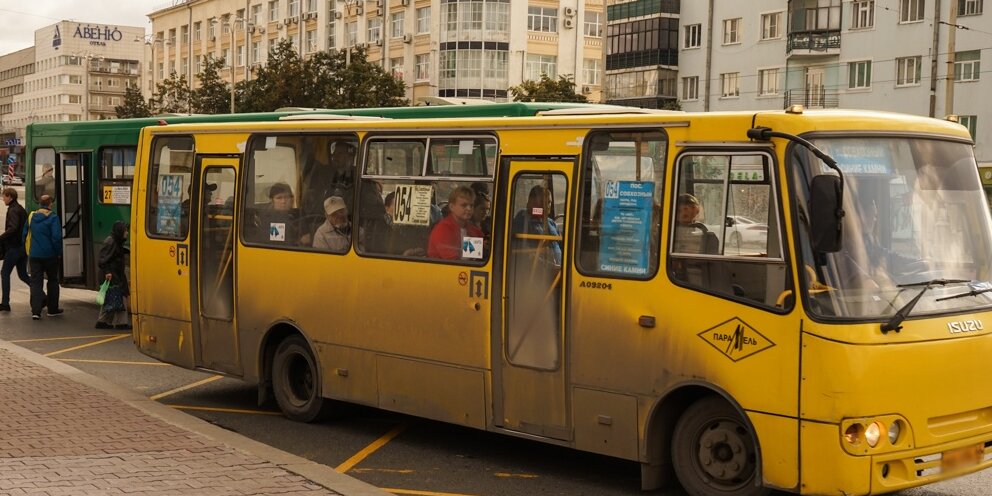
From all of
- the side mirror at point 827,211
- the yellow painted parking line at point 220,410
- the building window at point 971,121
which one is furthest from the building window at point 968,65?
the side mirror at point 827,211

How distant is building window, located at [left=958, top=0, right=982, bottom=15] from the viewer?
53.4 metres

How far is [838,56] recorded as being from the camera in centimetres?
6128

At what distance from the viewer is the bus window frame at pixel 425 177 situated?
9.34 m

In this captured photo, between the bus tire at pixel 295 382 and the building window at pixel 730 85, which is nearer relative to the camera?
the bus tire at pixel 295 382

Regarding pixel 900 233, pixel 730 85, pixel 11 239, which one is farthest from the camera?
pixel 730 85

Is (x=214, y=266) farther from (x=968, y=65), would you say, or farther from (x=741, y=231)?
(x=968, y=65)

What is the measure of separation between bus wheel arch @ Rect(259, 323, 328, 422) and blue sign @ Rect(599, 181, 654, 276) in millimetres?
3637

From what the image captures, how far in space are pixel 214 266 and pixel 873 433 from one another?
6826mm

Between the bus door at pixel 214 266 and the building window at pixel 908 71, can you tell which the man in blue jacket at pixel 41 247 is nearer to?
the bus door at pixel 214 266

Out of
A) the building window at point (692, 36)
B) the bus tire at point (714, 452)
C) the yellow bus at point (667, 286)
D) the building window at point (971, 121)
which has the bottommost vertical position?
the bus tire at point (714, 452)

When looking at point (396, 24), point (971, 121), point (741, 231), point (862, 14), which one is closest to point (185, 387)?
point (741, 231)

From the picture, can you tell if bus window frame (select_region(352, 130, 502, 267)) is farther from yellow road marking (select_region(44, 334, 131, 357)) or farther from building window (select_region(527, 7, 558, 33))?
building window (select_region(527, 7, 558, 33))

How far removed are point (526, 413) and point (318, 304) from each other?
8.67 feet

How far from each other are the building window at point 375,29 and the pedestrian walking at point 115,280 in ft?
223
